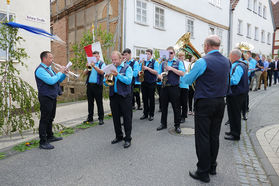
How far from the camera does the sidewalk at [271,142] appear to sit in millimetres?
4052

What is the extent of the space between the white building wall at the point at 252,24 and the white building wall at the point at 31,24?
18346mm

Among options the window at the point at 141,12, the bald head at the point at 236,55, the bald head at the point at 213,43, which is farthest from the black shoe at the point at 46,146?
the window at the point at 141,12

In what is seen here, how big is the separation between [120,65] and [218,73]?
2.26 m

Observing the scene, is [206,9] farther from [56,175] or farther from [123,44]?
[56,175]

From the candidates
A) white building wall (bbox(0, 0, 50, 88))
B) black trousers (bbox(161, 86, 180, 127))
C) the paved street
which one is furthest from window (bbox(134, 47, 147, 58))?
the paved street

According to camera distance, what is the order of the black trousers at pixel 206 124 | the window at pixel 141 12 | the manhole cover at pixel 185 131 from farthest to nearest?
the window at pixel 141 12
the manhole cover at pixel 185 131
the black trousers at pixel 206 124

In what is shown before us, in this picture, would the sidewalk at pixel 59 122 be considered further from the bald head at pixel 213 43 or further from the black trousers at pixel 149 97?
the bald head at pixel 213 43

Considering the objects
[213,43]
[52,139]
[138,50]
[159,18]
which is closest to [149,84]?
[52,139]

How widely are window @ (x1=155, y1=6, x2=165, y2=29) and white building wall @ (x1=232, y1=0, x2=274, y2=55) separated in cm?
1075

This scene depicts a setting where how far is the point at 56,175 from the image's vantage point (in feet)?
11.6

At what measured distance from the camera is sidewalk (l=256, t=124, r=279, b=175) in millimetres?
4052

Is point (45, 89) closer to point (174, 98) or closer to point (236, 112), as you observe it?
point (174, 98)

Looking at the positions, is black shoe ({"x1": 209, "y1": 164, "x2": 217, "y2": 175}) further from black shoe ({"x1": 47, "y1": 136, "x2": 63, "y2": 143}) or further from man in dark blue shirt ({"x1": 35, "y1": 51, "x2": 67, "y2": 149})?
black shoe ({"x1": 47, "y1": 136, "x2": 63, "y2": 143})

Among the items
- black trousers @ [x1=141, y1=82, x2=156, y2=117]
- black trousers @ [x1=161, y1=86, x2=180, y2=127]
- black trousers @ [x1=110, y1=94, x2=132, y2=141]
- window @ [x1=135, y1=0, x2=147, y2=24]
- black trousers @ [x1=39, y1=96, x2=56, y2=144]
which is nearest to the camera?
black trousers @ [x1=39, y1=96, x2=56, y2=144]
